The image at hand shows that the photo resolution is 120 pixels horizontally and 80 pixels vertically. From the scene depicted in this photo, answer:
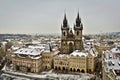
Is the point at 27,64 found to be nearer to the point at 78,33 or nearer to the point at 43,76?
the point at 43,76

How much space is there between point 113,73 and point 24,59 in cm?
4075

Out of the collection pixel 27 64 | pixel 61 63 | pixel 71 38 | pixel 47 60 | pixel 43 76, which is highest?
pixel 71 38

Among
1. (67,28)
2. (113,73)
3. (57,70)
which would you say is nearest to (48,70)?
(57,70)

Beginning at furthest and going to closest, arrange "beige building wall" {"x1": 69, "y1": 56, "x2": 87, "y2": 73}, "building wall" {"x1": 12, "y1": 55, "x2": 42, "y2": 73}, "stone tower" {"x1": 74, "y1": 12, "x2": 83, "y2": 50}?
"stone tower" {"x1": 74, "y1": 12, "x2": 83, "y2": 50} → "building wall" {"x1": 12, "y1": 55, "x2": 42, "y2": 73} → "beige building wall" {"x1": 69, "y1": 56, "x2": 87, "y2": 73}

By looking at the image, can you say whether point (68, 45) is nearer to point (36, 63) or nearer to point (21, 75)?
point (36, 63)

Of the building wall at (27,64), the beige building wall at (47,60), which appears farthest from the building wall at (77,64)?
the building wall at (27,64)

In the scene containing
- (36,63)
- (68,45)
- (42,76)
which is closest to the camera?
(42,76)

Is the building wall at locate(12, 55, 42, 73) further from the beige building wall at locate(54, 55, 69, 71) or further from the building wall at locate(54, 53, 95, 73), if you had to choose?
the building wall at locate(54, 53, 95, 73)

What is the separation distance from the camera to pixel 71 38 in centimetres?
7538

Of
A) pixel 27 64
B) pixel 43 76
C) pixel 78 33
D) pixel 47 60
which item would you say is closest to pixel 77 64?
pixel 47 60

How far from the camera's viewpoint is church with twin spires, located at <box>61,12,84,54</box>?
7425 centimetres

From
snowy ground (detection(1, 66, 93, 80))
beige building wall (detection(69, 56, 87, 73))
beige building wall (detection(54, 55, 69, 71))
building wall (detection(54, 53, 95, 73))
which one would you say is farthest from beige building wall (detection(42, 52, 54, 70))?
beige building wall (detection(69, 56, 87, 73))

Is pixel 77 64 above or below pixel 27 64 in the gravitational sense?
below

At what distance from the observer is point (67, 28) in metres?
76.2
